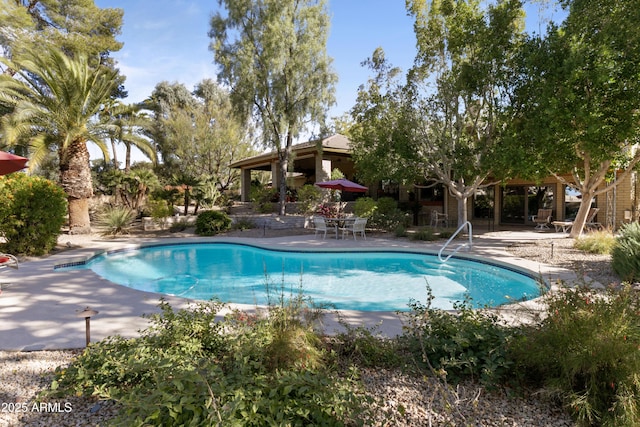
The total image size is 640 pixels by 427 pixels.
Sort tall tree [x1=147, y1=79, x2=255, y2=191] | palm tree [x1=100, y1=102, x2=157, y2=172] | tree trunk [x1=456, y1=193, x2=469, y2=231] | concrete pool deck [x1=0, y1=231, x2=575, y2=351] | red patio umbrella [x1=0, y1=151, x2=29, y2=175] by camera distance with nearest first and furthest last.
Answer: concrete pool deck [x1=0, y1=231, x2=575, y2=351] → red patio umbrella [x1=0, y1=151, x2=29, y2=175] → tree trunk [x1=456, y1=193, x2=469, y2=231] → palm tree [x1=100, y1=102, x2=157, y2=172] → tall tree [x1=147, y1=79, x2=255, y2=191]

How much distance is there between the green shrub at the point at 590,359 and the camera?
8.10ft

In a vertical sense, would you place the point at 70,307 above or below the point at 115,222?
below

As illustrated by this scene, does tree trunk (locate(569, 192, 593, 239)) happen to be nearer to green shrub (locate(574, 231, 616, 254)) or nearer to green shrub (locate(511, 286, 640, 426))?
green shrub (locate(574, 231, 616, 254))

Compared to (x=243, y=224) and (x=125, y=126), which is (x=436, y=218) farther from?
(x=125, y=126)

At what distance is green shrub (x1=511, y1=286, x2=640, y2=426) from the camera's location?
2.47 m

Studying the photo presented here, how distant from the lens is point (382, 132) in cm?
1484

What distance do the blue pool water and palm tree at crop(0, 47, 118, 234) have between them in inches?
185

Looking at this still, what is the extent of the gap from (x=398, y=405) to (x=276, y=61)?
56.0ft

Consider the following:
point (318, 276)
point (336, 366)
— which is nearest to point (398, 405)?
point (336, 366)

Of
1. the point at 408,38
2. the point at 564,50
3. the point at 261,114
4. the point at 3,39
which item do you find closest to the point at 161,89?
the point at 3,39

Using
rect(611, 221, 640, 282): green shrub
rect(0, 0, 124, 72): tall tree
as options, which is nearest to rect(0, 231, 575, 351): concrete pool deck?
rect(611, 221, 640, 282): green shrub

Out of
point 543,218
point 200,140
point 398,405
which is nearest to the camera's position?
point 398,405

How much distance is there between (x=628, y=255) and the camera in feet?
22.2

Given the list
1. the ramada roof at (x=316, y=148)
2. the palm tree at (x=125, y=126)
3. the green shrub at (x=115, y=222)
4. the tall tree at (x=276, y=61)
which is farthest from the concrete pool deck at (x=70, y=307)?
the ramada roof at (x=316, y=148)
